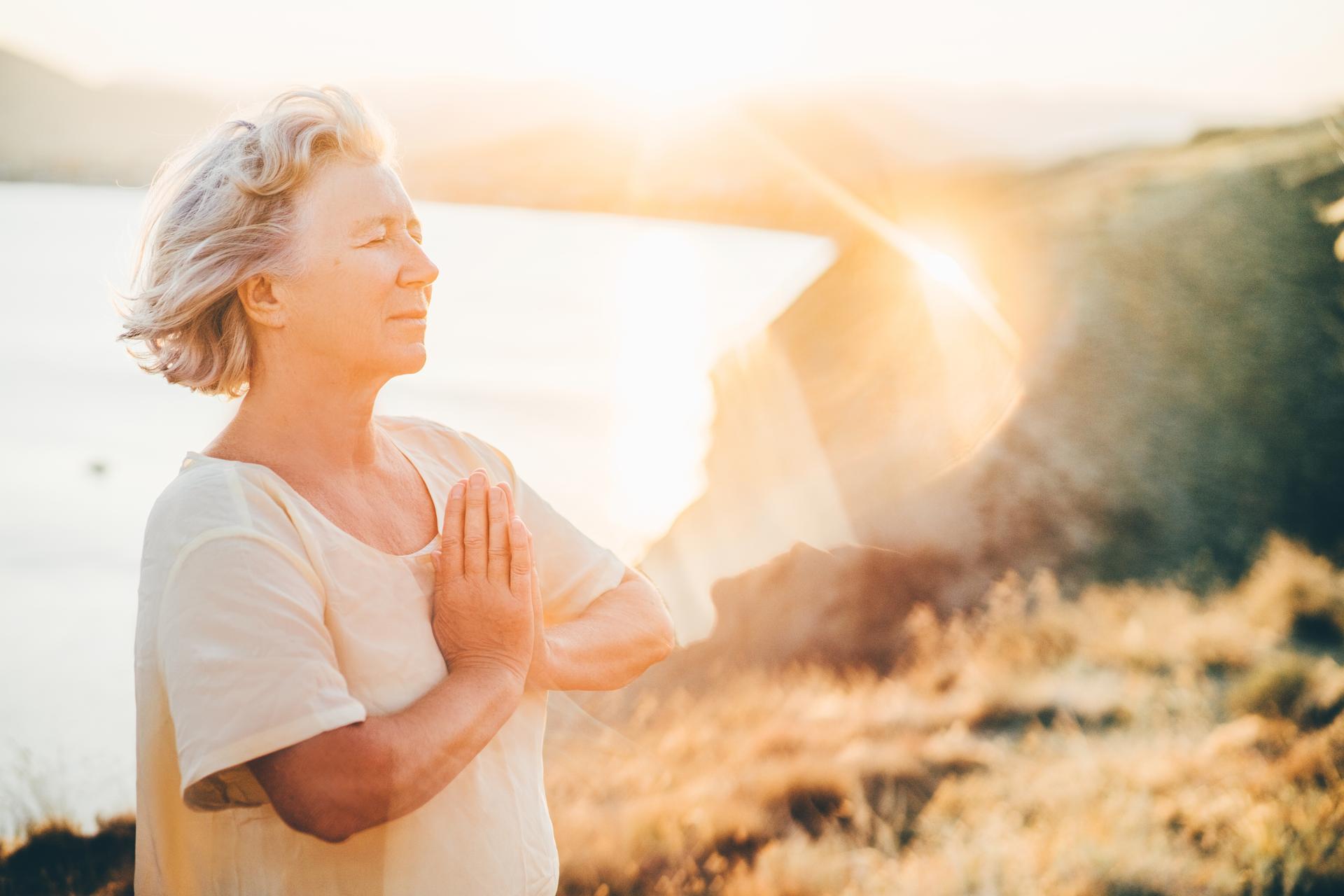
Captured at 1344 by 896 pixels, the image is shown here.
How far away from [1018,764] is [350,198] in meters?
3.74

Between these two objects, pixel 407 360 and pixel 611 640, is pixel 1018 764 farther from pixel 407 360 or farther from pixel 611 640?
pixel 407 360

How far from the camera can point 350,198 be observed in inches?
60.0

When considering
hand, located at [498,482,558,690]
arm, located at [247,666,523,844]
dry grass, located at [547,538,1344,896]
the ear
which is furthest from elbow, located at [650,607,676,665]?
dry grass, located at [547,538,1344,896]

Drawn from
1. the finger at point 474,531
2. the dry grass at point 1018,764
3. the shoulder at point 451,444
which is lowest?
the dry grass at point 1018,764

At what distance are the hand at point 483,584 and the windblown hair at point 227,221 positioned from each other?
45cm

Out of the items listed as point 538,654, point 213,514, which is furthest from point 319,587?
point 538,654

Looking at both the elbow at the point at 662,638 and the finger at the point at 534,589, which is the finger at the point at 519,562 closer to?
the finger at the point at 534,589

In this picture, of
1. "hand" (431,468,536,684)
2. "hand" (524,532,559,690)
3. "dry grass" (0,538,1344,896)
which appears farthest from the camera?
"dry grass" (0,538,1344,896)

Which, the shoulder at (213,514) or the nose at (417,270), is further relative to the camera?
the nose at (417,270)

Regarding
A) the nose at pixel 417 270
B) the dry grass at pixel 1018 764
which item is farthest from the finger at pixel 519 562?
the dry grass at pixel 1018 764

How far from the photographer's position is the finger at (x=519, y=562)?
1.49 m

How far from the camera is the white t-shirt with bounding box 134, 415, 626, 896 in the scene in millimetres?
1179

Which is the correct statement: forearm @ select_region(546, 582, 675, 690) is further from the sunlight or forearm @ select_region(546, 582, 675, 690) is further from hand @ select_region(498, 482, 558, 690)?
the sunlight

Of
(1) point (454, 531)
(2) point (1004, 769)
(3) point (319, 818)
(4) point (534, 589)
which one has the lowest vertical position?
(2) point (1004, 769)
